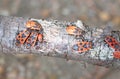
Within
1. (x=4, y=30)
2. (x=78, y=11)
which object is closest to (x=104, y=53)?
(x=4, y=30)

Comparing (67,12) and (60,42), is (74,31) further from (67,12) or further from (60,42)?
(67,12)

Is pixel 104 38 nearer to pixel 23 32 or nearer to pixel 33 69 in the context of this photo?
pixel 23 32

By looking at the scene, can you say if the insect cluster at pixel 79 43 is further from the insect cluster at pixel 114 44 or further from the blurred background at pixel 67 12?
the blurred background at pixel 67 12

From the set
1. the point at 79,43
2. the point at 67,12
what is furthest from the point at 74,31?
the point at 67,12

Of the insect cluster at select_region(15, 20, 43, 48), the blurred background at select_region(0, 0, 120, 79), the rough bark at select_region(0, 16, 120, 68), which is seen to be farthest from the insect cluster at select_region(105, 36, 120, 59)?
the blurred background at select_region(0, 0, 120, 79)

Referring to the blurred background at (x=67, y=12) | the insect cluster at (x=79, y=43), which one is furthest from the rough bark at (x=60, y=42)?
the blurred background at (x=67, y=12)

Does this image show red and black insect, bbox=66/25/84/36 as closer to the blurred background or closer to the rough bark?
the rough bark
